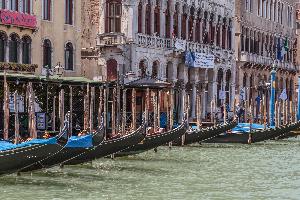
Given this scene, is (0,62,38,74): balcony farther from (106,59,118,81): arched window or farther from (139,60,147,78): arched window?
(139,60,147,78): arched window

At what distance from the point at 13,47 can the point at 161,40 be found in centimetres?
767

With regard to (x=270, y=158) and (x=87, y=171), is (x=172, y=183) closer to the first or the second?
(x=87, y=171)

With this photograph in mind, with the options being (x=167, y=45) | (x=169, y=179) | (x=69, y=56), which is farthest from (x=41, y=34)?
(x=169, y=179)

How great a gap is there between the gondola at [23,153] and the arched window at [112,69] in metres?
13.6

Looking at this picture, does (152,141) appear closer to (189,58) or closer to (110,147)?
(110,147)

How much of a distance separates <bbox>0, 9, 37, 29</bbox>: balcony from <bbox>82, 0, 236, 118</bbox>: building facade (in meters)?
4.29

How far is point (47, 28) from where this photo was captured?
2531cm

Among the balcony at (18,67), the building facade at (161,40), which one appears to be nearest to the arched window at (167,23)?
the building facade at (161,40)

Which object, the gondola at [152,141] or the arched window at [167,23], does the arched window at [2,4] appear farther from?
the arched window at [167,23]

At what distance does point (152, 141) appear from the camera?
1995 cm

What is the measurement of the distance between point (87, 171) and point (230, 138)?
9.41m

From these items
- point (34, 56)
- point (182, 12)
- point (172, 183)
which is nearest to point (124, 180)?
point (172, 183)

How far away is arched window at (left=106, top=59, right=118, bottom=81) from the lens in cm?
2872

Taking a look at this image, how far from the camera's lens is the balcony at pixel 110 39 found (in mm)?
28281
